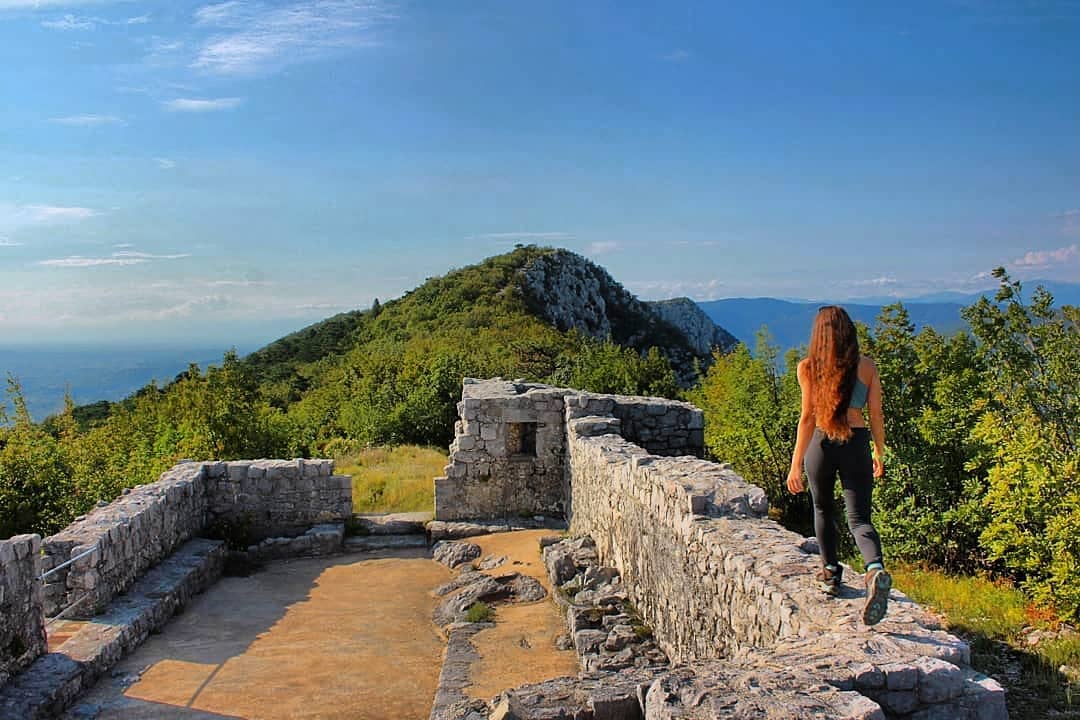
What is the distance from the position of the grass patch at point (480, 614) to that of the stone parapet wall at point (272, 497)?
15.0 ft

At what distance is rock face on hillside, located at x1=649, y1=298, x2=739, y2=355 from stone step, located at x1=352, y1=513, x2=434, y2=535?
185ft

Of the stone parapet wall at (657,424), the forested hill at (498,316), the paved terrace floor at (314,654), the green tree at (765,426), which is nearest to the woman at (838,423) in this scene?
the paved terrace floor at (314,654)

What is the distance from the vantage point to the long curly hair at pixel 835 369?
4.93 meters

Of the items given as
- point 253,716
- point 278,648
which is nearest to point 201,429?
point 278,648

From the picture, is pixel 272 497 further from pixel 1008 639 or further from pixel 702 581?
pixel 1008 639

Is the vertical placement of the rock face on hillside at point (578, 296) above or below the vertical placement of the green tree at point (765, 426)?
above

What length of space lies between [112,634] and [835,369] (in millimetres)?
7523

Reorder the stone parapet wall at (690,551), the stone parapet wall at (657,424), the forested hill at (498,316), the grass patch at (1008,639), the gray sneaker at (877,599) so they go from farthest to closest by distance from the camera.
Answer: the forested hill at (498,316) → the stone parapet wall at (657,424) → the grass patch at (1008,639) → the stone parapet wall at (690,551) → the gray sneaker at (877,599)

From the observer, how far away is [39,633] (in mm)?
7609

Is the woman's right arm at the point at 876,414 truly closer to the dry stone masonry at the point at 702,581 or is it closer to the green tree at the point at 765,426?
the dry stone masonry at the point at 702,581

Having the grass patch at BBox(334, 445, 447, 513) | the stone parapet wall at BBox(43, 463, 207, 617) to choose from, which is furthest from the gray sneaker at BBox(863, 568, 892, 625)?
the grass patch at BBox(334, 445, 447, 513)

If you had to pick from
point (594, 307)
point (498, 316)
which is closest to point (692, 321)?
point (594, 307)

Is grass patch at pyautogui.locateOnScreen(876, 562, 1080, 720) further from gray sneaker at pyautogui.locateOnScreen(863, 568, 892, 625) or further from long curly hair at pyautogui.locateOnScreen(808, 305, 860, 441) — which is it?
long curly hair at pyautogui.locateOnScreen(808, 305, 860, 441)

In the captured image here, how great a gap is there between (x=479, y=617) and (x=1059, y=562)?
5.98m
